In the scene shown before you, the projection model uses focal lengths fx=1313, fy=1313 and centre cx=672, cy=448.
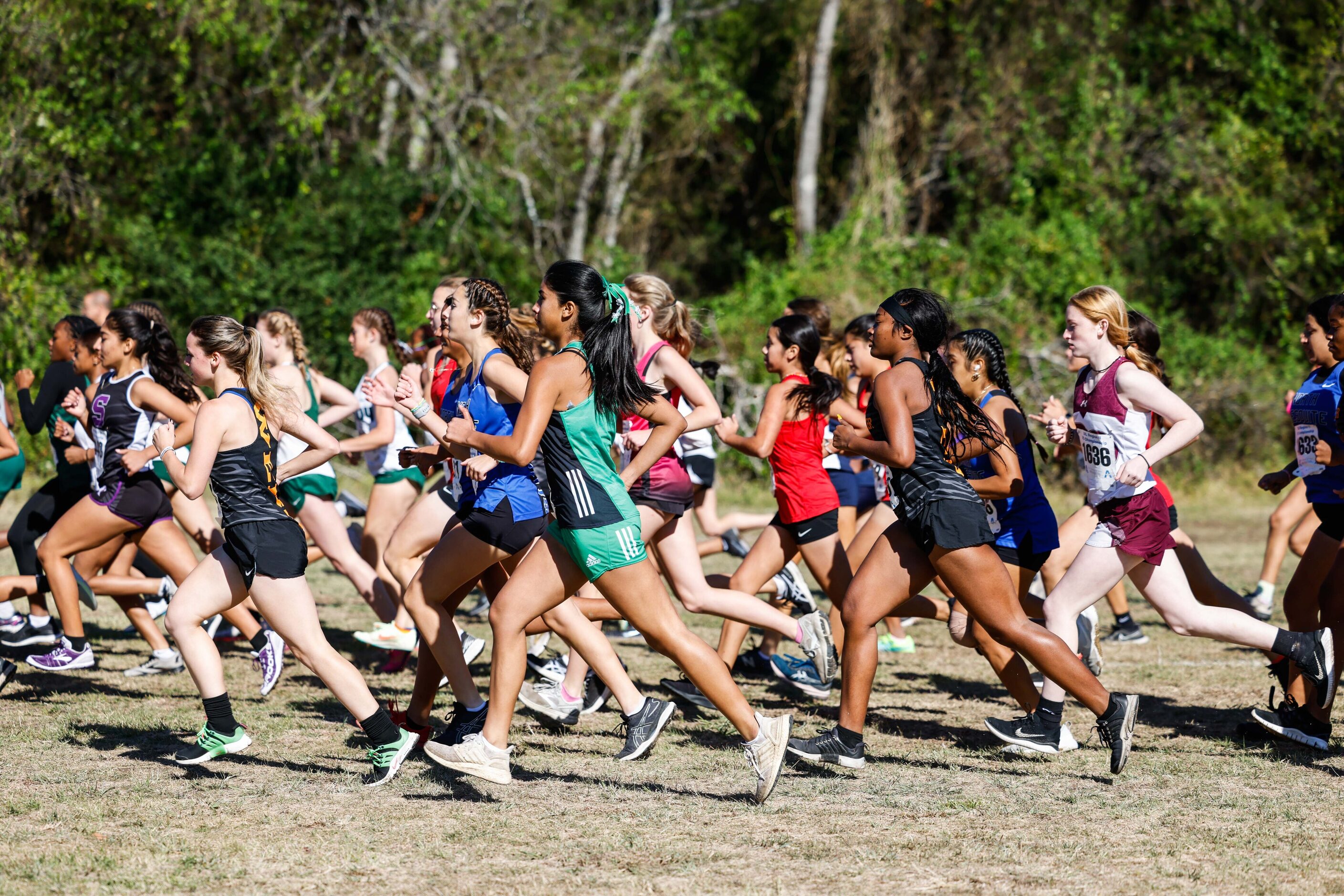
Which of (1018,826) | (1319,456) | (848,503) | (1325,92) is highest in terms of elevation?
(1325,92)

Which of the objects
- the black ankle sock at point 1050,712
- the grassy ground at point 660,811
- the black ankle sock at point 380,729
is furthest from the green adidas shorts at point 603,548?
the black ankle sock at point 1050,712

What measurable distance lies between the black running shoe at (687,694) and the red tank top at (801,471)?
3.30 ft

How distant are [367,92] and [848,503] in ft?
48.5

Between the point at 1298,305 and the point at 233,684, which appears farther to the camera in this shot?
the point at 1298,305

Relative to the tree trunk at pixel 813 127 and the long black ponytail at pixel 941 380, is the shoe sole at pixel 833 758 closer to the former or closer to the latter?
the long black ponytail at pixel 941 380

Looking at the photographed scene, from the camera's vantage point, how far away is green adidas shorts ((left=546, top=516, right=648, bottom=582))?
15.6 ft

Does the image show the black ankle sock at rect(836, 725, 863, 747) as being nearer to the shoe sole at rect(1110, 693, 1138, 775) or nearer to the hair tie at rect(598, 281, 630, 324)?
the shoe sole at rect(1110, 693, 1138, 775)

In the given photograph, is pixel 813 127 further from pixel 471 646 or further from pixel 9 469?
pixel 471 646

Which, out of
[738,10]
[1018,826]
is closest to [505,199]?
[738,10]

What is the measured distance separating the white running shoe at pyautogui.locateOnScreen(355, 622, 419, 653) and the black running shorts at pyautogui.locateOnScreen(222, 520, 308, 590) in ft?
7.80

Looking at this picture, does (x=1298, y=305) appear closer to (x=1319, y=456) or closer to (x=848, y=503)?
(x=848, y=503)

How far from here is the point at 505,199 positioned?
2181 centimetres

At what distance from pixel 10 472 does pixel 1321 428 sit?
7.21m

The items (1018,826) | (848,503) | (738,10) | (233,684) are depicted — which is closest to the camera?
(1018,826)
